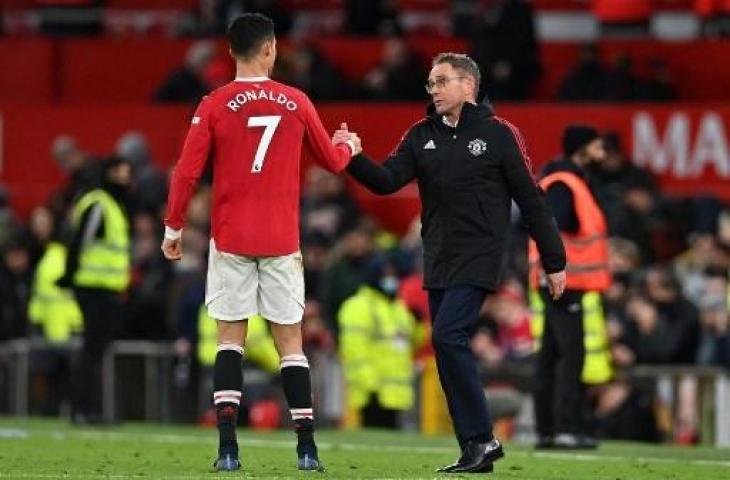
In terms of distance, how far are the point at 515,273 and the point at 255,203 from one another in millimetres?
10435

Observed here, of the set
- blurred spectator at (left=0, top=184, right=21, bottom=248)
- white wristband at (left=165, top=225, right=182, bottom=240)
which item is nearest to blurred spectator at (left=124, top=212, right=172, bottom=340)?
blurred spectator at (left=0, top=184, right=21, bottom=248)

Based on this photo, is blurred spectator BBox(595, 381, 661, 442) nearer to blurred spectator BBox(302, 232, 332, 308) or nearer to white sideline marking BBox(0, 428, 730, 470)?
blurred spectator BBox(302, 232, 332, 308)

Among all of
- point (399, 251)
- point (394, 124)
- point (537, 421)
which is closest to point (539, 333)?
point (537, 421)

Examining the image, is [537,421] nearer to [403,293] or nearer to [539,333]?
[539,333]

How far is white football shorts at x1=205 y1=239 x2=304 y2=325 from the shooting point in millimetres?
14062

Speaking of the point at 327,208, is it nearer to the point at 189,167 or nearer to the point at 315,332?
the point at 315,332

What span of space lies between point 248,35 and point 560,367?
5.02 metres

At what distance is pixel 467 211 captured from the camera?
47.4ft

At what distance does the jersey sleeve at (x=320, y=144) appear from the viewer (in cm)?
1406

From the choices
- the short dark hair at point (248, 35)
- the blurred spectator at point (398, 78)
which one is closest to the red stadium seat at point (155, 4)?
the blurred spectator at point (398, 78)

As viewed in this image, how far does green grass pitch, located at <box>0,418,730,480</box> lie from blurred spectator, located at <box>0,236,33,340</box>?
4619 millimetres

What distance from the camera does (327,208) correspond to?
26281 millimetres

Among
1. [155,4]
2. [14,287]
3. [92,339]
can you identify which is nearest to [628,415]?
[92,339]

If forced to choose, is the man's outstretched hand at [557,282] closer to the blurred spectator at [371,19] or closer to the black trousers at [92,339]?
the black trousers at [92,339]
